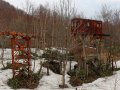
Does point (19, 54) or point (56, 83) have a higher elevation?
point (19, 54)

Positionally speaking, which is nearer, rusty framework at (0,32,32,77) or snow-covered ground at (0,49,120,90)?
snow-covered ground at (0,49,120,90)

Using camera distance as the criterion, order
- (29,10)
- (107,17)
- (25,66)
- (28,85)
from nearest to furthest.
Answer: (28,85), (25,66), (29,10), (107,17)

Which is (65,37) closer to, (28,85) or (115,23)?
(28,85)

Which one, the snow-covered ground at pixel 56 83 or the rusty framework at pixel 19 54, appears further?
the rusty framework at pixel 19 54

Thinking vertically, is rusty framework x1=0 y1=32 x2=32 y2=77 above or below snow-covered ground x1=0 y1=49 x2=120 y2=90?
above

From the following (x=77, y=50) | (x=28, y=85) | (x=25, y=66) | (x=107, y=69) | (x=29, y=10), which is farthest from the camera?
(x=77, y=50)

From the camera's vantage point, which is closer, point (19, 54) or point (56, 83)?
point (19, 54)

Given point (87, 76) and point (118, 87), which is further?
point (87, 76)

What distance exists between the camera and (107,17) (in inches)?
1200

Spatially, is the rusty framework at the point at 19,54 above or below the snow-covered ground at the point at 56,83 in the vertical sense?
above

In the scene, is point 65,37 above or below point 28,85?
above

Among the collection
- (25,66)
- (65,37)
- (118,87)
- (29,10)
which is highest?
(29,10)

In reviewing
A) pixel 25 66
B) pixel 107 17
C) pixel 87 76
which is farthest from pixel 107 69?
pixel 107 17

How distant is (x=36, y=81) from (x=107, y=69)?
6638 mm
